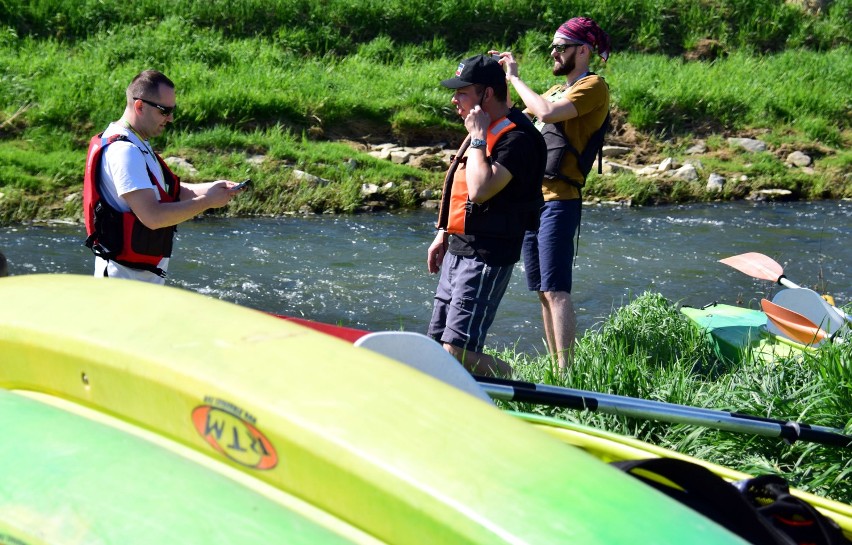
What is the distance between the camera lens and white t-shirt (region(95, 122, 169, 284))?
12.8 feet

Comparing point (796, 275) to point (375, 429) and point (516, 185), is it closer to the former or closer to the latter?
point (516, 185)

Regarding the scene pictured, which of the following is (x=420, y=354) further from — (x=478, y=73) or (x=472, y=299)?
(x=478, y=73)

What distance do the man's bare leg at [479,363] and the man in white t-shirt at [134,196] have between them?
1.22 meters

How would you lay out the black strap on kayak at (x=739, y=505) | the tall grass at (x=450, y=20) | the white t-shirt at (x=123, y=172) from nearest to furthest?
the black strap on kayak at (x=739, y=505)
the white t-shirt at (x=123, y=172)
the tall grass at (x=450, y=20)

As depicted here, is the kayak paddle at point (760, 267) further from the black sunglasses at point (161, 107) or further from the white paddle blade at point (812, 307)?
the black sunglasses at point (161, 107)

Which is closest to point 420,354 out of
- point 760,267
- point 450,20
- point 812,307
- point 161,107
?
point 161,107

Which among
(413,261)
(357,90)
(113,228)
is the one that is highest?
(113,228)

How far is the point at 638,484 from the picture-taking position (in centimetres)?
155

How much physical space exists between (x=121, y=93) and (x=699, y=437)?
10.1 metres

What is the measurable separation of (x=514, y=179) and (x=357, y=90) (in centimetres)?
968

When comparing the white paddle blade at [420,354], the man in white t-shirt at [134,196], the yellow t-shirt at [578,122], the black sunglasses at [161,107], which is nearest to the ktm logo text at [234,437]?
the white paddle blade at [420,354]

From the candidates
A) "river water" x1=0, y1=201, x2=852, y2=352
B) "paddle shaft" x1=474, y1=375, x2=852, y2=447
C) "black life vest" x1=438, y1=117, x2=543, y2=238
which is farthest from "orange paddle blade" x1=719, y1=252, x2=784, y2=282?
"paddle shaft" x1=474, y1=375, x2=852, y2=447

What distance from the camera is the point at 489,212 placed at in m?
4.56

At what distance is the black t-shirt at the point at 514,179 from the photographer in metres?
4.49
